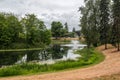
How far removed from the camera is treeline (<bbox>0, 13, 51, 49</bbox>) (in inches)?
3556

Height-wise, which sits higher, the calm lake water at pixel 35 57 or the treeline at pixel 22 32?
the treeline at pixel 22 32

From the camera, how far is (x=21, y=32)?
9800cm

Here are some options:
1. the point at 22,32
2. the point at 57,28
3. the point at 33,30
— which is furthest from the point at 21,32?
the point at 57,28

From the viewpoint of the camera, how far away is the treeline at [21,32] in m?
90.3

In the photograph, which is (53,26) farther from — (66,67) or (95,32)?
(66,67)

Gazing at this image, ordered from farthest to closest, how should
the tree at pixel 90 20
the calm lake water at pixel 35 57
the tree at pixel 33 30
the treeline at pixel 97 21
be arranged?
the tree at pixel 33 30
the tree at pixel 90 20
the treeline at pixel 97 21
the calm lake water at pixel 35 57

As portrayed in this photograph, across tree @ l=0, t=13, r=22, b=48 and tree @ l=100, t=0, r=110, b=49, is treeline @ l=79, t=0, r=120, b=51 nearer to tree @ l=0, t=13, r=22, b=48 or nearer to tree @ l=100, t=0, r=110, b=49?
tree @ l=100, t=0, r=110, b=49

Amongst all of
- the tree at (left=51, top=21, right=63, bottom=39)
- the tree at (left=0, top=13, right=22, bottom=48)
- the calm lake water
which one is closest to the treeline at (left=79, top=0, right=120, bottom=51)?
the calm lake water

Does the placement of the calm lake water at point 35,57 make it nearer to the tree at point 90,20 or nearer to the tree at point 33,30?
the tree at point 90,20

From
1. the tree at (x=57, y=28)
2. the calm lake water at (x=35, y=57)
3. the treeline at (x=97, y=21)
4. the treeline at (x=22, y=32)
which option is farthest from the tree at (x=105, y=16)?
the tree at (x=57, y=28)

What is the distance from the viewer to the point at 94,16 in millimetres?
77688

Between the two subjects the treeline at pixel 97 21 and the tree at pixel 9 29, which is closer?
the treeline at pixel 97 21

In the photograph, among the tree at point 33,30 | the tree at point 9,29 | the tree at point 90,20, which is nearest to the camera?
the tree at point 90,20

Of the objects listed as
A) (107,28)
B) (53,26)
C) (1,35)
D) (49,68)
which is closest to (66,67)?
(49,68)
